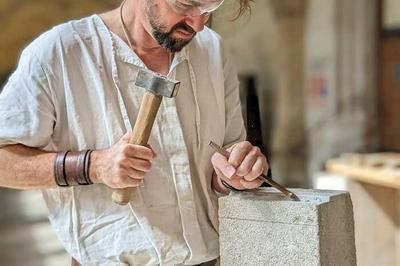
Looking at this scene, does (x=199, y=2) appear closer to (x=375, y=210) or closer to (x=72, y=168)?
(x=72, y=168)

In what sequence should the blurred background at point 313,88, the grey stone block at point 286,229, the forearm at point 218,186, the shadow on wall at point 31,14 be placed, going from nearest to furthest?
the grey stone block at point 286,229 → the forearm at point 218,186 → the blurred background at point 313,88 → the shadow on wall at point 31,14

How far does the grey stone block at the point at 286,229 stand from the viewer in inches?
38.5

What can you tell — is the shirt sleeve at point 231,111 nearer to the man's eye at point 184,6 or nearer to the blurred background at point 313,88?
the man's eye at point 184,6

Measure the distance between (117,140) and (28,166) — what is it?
15 cm

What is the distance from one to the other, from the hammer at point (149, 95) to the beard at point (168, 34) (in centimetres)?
12

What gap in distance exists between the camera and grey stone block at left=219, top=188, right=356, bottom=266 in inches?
38.5

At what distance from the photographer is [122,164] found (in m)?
1.00

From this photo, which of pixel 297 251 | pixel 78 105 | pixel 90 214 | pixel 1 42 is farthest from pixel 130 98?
pixel 1 42

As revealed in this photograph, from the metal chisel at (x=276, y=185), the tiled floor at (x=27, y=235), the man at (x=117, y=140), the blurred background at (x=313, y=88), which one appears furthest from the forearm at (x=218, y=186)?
the blurred background at (x=313, y=88)

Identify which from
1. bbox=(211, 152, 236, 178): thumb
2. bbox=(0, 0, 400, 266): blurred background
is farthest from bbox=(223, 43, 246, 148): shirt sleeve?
bbox=(0, 0, 400, 266): blurred background

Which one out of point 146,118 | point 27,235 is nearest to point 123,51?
point 146,118

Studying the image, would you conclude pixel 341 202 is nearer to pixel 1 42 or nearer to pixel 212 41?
pixel 212 41

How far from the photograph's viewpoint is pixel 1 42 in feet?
22.0

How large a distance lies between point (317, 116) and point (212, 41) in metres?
3.71
